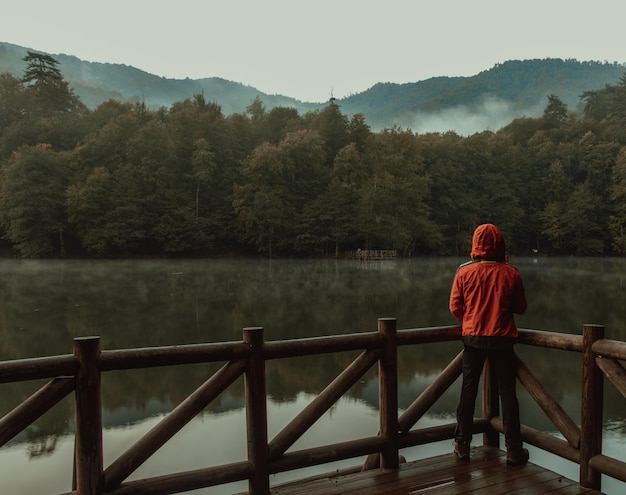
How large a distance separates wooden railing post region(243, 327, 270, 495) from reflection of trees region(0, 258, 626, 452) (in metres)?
6.67

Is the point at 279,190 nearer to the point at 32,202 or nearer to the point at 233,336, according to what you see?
the point at 32,202

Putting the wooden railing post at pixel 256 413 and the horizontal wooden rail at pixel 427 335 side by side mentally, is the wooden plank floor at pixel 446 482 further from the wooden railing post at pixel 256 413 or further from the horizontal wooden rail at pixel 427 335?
the horizontal wooden rail at pixel 427 335

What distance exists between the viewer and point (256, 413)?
3.70 metres

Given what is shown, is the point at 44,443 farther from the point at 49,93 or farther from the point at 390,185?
the point at 49,93

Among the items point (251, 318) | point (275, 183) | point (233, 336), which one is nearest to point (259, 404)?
point (233, 336)

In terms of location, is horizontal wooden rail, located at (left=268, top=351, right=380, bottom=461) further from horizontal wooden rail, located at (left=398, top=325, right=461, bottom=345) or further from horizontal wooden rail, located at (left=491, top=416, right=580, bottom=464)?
horizontal wooden rail, located at (left=491, top=416, right=580, bottom=464)

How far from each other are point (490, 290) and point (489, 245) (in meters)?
0.34

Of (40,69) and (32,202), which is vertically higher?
(40,69)

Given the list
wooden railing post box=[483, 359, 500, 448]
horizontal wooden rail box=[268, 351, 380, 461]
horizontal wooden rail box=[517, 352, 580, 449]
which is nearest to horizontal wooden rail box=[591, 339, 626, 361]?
horizontal wooden rail box=[517, 352, 580, 449]

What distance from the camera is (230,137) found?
2731 inches

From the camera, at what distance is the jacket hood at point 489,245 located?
411cm

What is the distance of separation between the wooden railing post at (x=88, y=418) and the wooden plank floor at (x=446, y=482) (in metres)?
1.24

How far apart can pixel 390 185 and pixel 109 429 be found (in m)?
57.2

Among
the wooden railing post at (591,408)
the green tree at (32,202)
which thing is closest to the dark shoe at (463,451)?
the wooden railing post at (591,408)
